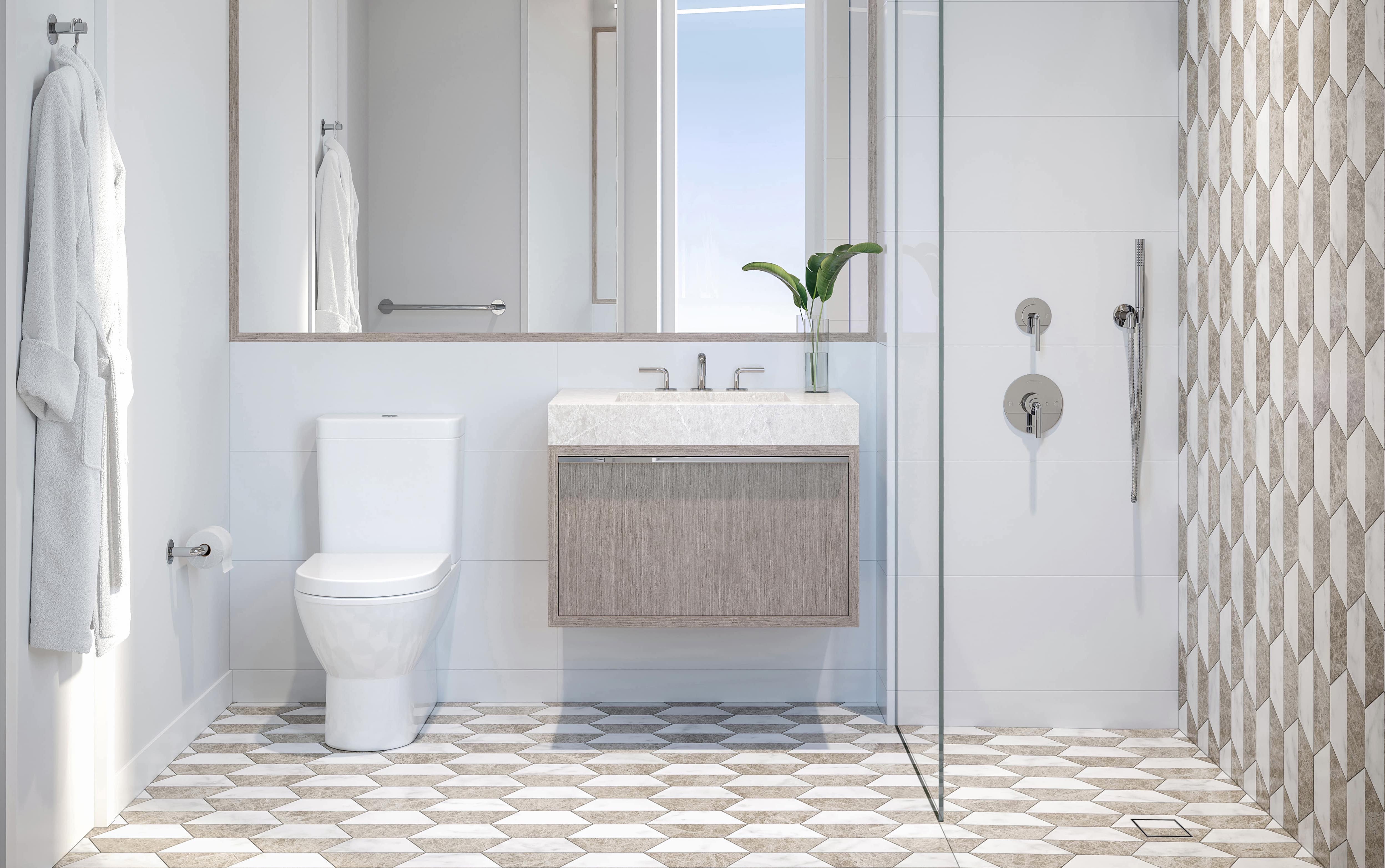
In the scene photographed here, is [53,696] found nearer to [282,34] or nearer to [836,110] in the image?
[282,34]

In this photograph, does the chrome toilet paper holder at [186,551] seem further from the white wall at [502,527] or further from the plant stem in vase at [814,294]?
the plant stem in vase at [814,294]

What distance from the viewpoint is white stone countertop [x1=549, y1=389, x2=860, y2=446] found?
8.72ft

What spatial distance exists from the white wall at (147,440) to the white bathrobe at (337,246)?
0.25 metres

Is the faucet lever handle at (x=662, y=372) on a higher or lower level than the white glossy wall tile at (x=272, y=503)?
higher

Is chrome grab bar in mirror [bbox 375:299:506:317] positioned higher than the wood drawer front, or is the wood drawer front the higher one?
chrome grab bar in mirror [bbox 375:299:506:317]

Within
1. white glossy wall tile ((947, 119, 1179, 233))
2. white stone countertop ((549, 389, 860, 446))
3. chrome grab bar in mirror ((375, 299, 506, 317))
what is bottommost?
white stone countertop ((549, 389, 860, 446))

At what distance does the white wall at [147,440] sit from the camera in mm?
2020

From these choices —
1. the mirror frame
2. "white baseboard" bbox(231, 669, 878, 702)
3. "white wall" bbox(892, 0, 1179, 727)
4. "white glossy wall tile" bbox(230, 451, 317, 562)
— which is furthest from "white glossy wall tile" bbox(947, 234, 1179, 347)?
"white glossy wall tile" bbox(230, 451, 317, 562)

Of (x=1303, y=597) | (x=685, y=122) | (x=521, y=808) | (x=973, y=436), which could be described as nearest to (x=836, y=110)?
(x=685, y=122)

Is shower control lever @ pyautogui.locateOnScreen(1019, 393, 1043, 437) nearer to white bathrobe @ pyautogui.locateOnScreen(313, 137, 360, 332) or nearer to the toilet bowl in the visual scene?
the toilet bowl

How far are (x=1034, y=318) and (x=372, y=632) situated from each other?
1699 mm

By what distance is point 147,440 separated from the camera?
2561 millimetres

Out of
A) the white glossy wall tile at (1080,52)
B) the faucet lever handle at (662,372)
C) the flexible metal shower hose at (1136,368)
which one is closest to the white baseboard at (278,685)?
the faucet lever handle at (662,372)

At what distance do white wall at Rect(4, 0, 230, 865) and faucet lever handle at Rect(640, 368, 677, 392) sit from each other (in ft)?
3.68
